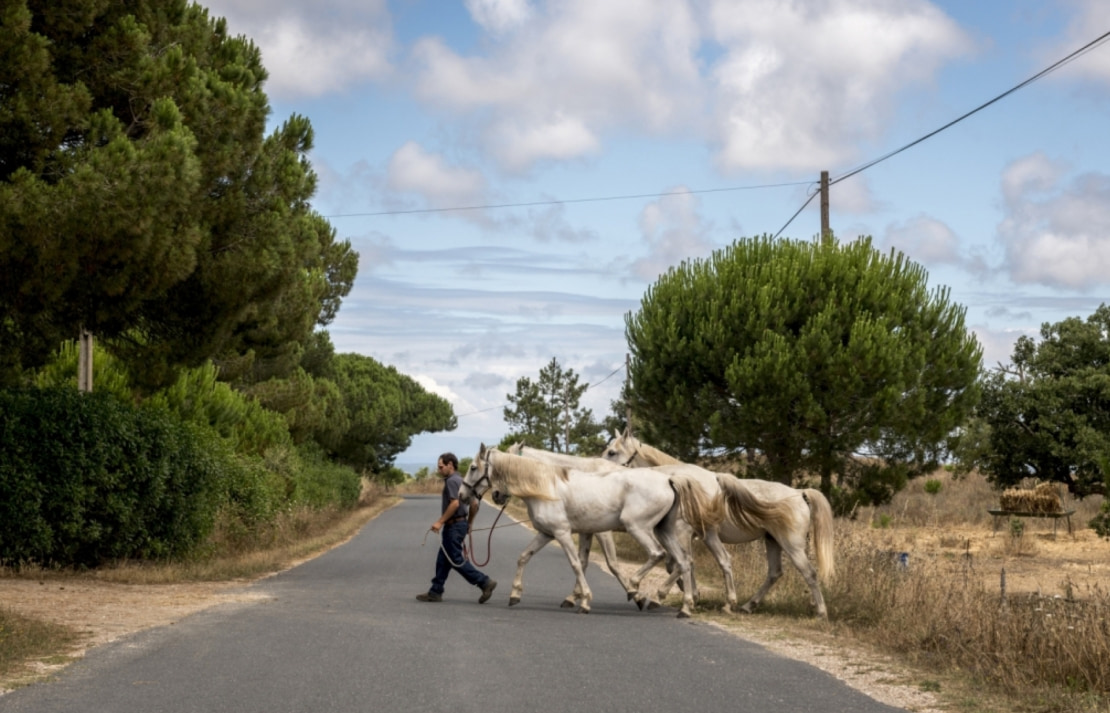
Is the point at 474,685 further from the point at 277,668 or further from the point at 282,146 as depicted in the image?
the point at 282,146

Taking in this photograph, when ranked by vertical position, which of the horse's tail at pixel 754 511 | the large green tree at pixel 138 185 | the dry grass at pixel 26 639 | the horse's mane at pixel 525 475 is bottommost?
the dry grass at pixel 26 639

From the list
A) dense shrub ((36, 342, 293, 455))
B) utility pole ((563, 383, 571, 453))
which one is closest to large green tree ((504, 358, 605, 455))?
utility pole ((563, 383, 571, 453))

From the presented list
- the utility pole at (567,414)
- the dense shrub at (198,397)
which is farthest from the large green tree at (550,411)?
the dense shrub at (198,397)

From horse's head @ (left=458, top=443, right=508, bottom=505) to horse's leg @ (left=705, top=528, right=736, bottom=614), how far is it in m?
2.73

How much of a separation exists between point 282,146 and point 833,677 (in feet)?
48.3

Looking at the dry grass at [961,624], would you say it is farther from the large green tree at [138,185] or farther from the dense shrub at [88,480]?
the dense shrub at [88,480]

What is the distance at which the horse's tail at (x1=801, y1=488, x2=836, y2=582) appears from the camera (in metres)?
14.8

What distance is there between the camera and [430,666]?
32.9 ft

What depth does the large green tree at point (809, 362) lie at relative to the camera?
25594 mm

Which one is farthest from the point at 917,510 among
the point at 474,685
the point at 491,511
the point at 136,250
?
the point at 474,685

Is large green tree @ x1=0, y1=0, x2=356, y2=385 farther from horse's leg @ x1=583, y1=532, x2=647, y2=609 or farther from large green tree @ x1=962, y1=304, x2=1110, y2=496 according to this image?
large green tree @ x1=962, y1=304, x2=1110, y2=496

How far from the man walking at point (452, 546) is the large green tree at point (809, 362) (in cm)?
1062

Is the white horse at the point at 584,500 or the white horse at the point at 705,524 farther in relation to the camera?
the white horse at the point at 584,500

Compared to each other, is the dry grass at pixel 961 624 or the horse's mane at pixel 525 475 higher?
the horse's mane at pixel 525 475
